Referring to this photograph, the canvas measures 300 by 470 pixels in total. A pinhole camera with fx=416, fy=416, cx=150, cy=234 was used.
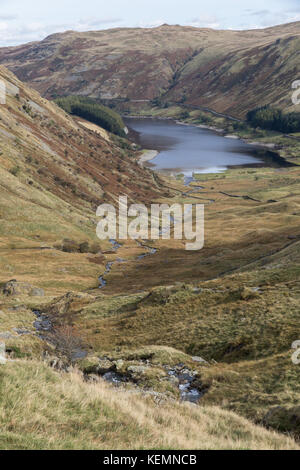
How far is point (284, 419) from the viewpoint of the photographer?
1750 cm

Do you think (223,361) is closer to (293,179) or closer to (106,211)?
(106,211)

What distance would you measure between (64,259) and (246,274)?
161 ft

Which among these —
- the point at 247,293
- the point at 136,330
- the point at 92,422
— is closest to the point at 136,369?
the point at 136,330

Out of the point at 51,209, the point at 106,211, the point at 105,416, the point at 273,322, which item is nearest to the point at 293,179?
the point at 106,211

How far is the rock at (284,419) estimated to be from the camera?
1691 centimetres

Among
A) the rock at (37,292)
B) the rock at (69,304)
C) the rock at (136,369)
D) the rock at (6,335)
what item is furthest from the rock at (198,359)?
the rock at (37,292)

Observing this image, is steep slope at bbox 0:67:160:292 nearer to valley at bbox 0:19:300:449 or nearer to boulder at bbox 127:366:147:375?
valley at bbox 0:19:300:449

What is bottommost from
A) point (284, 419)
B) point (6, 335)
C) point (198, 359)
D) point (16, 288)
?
point (16, 288)

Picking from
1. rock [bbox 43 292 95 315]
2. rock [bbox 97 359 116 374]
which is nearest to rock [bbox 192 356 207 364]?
rock [bbox 97 359 116 374]

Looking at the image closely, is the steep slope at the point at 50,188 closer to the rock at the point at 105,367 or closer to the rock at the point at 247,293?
the rock at the point at 247,293

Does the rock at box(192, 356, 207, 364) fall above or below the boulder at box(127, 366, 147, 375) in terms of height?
below

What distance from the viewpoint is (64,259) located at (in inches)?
3420

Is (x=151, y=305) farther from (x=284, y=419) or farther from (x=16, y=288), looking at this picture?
(x=284, y=419)

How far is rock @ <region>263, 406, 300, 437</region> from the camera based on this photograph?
16906 millimetres
